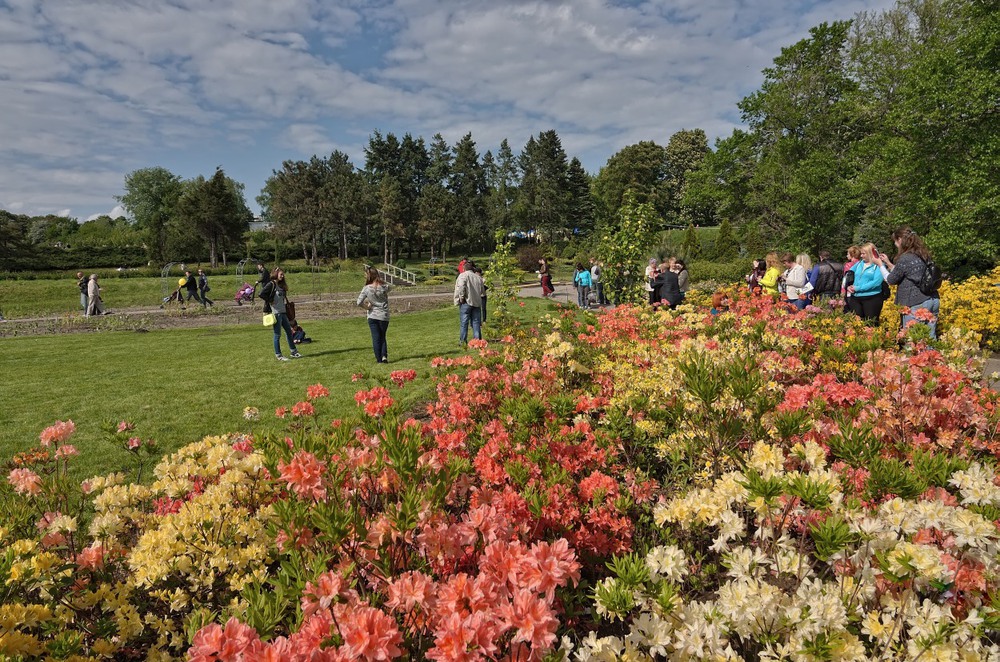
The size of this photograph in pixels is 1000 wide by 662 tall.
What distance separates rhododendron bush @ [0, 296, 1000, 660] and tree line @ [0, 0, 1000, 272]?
963 centimetres

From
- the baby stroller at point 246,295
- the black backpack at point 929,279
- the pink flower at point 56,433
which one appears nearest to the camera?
the pink flower at point 56,433

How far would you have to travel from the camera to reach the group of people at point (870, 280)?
6203 millimetres

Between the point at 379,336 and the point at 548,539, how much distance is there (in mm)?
6637

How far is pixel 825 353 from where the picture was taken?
388 cm

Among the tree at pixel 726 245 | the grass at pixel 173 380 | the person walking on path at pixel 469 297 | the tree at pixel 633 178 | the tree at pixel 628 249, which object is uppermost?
the tree at pixel 633 178

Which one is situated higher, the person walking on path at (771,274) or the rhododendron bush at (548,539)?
the person walking on path at (771,274)

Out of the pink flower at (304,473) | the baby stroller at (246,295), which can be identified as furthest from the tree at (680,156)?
the pink flower at (304,473)

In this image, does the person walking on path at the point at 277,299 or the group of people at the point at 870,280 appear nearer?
the group of people at the point at 870,280

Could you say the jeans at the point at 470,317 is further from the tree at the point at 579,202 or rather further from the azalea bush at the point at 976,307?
the tree at the point at 579,202

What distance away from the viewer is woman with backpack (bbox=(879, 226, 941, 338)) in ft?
20.2

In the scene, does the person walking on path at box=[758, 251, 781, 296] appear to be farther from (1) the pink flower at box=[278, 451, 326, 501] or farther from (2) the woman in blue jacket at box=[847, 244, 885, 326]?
(1) the pink flower at box=[278, 451, 326, 501]

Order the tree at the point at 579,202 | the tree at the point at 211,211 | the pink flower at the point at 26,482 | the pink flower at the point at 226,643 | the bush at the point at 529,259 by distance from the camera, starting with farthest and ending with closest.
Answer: the tree at the point at 579,202 < the bush at the point at 529,259 < the tree at the point at 211,211 < the pink flower at the point at 26,482 < the pink flower at the point at 226,643

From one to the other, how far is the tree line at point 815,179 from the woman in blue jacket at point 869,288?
5356 millimetres

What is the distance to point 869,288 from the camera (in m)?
6.93
